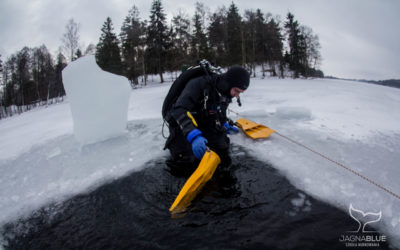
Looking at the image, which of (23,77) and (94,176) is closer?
(94,176)

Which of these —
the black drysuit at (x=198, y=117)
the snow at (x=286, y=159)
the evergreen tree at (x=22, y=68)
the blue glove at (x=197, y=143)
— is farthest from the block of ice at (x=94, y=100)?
the evergreen tree at (x=22, y=68)

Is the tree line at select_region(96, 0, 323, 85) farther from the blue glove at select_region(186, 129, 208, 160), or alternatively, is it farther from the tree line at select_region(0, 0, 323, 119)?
the blue glove at select_region(186, 129, 208, 160)

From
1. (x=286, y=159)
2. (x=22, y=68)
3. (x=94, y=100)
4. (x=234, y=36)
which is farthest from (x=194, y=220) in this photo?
(x=22, y=68)

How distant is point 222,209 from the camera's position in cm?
210

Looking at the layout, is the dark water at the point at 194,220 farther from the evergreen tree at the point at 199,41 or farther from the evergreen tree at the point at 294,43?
the evergreen tree at the point at 294,43

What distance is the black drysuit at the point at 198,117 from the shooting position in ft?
8.29

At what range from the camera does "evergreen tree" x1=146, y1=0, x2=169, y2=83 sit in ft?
85.8

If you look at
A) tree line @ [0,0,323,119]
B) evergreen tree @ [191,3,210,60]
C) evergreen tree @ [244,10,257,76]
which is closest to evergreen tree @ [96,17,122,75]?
tree line @ [0,0,323,119]

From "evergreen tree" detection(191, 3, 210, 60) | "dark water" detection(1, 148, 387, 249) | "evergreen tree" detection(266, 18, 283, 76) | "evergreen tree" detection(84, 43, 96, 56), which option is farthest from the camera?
"evergreen tree" detection(84, 43, 96, 56)

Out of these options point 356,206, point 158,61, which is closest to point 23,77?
point 158,61

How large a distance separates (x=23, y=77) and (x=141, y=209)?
37.5m

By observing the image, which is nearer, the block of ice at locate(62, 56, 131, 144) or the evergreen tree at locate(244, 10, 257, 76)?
the block of ice at locate(62, 56, 131, 144)

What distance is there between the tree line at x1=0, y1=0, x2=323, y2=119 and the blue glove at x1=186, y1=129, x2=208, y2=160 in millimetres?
23981

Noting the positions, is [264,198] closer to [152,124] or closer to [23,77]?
[152,124]
